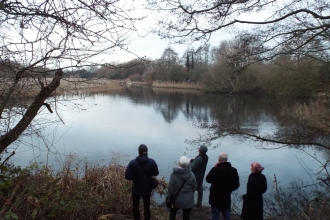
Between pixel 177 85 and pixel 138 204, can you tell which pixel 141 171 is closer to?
pixel 138 204

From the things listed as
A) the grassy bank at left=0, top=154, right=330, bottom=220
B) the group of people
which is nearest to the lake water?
the grassy bank at left=0, top=154, right=330, bottom=220

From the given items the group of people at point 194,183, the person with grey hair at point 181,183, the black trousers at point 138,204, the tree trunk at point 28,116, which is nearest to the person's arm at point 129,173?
the group of people at point 194,183

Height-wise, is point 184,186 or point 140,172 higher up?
point 140,172

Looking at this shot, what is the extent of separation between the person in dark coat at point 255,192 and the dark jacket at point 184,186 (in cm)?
84

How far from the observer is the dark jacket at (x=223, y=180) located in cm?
427

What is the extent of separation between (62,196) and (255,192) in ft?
9.17

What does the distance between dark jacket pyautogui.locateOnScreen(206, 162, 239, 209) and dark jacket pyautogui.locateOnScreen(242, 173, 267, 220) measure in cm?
25

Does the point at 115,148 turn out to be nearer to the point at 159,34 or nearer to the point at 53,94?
the point at 159,34

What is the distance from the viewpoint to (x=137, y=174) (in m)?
4.35

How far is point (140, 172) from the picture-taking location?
4340 mm

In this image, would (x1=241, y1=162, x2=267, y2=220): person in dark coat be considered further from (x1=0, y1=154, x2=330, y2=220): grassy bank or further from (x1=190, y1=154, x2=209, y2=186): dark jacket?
(x1=190, y1=154, x2=209, y2=186): dark jacket

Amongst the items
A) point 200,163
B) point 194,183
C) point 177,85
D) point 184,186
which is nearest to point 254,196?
point 194,183

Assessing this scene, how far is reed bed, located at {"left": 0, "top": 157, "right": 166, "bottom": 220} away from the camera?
3.63 metres

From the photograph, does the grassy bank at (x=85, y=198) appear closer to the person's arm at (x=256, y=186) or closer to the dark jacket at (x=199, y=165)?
the person's arm at (x=256, y=186)
